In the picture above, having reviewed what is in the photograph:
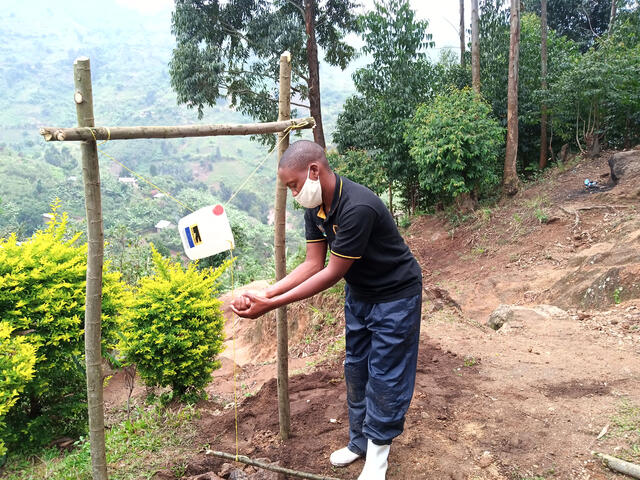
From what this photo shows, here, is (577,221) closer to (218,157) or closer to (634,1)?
(634,1)

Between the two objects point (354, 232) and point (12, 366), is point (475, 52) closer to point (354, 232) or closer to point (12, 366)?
point (354, 232)

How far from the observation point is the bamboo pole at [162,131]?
2115 millimetres

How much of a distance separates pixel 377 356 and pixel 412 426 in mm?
1038

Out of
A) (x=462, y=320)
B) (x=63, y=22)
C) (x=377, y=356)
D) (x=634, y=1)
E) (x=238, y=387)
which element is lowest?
(x=238, y=387)

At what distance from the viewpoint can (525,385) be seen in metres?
3.74

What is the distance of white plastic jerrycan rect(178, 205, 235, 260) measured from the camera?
9.15ft

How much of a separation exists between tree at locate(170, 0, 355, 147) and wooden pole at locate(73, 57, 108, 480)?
10.5 m

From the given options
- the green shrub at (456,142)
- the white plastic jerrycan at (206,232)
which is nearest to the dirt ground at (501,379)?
the white plastic jerrycan at (206,232)

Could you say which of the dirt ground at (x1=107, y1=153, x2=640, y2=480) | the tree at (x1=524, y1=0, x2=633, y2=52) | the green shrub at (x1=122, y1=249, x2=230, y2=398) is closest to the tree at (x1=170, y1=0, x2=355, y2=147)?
the dirt ground at (x1=107, y1=153, x2=640, y2=480)

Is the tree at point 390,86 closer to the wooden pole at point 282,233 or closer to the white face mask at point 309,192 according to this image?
the wooden pole at point 282,233

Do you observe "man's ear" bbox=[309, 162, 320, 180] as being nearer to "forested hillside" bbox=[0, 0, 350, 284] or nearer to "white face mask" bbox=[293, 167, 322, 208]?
"white face mask" bbox=[293, 167, 322, 208]

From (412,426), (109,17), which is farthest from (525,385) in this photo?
(109,17)

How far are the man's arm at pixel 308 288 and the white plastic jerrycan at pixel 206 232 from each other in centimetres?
58

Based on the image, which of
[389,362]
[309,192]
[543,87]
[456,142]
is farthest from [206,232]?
[543,87]
